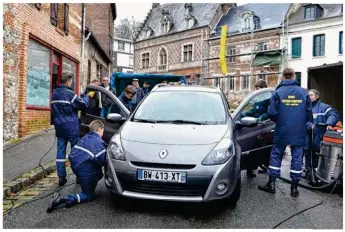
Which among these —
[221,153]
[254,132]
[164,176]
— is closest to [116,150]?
[164,176]

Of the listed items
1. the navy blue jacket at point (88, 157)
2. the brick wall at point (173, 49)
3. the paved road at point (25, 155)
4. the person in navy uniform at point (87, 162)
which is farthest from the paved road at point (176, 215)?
the brick wall at point (173, 49)

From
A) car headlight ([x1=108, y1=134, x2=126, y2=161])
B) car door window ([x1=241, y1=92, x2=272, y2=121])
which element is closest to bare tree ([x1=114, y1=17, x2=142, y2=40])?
car door window ([x1=241, y1=92, x2=272, y2=121])

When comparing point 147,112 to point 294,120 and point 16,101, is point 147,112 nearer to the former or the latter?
point 294,120

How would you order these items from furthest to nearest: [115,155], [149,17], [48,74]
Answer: [149,17], [48,74], [115,155]

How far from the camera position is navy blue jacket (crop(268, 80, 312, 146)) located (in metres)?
5.62

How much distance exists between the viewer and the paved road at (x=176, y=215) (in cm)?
425

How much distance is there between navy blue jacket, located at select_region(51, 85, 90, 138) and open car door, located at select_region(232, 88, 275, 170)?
2.52 m

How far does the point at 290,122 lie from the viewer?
18.4ft

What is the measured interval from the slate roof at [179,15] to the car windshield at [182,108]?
3890cm

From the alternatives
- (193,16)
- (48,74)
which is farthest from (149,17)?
(48,74)

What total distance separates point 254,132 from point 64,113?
3.12m

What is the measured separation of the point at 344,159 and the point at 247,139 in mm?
1469

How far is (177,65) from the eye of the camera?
4712 cm

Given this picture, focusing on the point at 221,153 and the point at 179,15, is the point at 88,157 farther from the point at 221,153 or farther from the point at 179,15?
the point at 179,15
